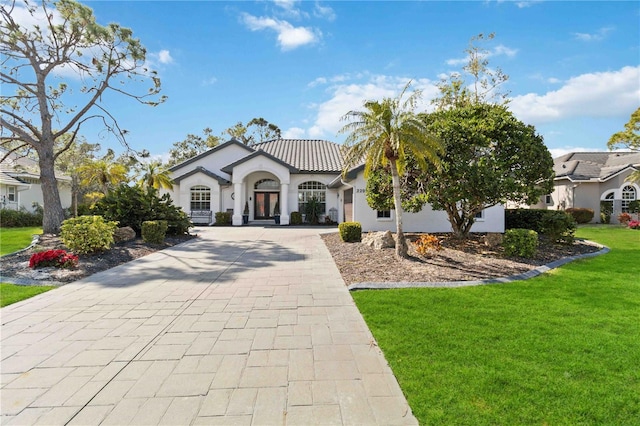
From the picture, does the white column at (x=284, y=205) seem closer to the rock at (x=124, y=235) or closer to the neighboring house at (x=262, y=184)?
the neighboring house at (x=262, y=184)

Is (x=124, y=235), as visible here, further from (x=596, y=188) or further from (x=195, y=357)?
(x=596, y=188)

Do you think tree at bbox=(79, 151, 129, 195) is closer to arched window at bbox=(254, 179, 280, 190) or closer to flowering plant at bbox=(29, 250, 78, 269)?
arched window at bbox=(254, 179, 280, 190)

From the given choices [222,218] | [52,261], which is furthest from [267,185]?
[52,261]

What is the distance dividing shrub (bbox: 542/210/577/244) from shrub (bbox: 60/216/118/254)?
16.0 meters

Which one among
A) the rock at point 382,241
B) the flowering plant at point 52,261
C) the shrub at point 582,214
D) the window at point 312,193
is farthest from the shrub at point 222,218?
the shrub at point 582,214

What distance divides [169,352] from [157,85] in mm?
16124

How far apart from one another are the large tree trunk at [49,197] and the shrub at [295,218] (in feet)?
42.0

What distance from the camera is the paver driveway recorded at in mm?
2963

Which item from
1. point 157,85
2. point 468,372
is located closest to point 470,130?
point 468,372

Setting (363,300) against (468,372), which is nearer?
(468,372)

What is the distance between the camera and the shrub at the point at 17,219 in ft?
66.7

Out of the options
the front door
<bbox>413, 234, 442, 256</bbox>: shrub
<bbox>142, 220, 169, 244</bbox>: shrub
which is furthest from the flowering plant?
the front door

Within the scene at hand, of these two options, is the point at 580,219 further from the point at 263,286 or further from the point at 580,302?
the point at 263,286

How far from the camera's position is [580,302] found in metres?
5.96
